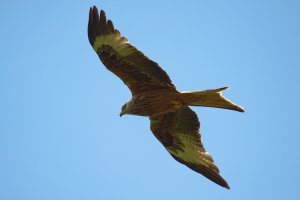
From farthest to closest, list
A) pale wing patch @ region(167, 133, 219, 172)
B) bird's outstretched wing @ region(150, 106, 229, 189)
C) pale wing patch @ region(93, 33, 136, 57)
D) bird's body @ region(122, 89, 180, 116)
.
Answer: pale wing patch @ region(167, 133, 219, 172)
bird's outstretched wing @ region(150, 106, 229, 189)
bird's body @ region(122, 89, 180, 116)
pale wing patch @ region(93, 33, 136, 57)

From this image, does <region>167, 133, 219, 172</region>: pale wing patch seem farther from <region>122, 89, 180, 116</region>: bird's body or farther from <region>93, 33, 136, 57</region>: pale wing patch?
<region>93, 33, 136, 57</region>: pale wing patch

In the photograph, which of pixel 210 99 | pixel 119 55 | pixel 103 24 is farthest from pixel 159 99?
pixel 103 24

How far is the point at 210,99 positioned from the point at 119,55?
1771mm

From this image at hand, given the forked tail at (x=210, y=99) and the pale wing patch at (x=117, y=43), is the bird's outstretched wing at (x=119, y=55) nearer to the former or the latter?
the pale wing patch at (x=117, y=43)

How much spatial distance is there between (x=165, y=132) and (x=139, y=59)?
76.4 inches

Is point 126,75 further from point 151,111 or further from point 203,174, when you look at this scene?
point 203,174

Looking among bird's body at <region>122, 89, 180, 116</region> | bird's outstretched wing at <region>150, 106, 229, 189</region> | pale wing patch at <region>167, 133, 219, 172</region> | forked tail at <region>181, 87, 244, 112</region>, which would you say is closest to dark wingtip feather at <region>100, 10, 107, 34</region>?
bird's body at <region>122, 89, 180, 116</region>

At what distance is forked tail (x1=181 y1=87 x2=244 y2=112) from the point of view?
776cm

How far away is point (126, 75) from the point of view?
812 centimetres

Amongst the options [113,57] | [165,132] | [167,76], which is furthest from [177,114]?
[113,57]

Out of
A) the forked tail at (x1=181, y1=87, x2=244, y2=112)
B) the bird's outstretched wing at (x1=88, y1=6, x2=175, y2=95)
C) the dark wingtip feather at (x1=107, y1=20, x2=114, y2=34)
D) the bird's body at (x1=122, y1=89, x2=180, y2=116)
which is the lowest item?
the bird's body at (x1=122, y1=89, x2=180, y2=116)

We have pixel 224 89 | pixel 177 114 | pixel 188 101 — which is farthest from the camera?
pixel 177 114

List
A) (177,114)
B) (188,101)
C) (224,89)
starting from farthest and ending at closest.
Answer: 1. (177,114)
2. (188,101)
3. (224,89)

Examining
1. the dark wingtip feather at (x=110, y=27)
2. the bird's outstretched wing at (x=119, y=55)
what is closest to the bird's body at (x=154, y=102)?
the bird's outstretched wing at (x=119, y=55)
